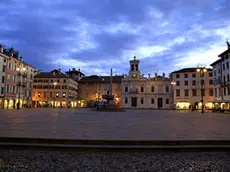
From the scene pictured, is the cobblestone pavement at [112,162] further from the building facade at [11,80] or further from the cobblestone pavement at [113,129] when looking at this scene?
the building facade at [11,80]

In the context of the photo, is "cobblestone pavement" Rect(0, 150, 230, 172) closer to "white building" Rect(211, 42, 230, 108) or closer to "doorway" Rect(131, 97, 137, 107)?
"white building" Rect(211, 42, 230, 108)

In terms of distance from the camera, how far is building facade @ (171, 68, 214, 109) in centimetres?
5431

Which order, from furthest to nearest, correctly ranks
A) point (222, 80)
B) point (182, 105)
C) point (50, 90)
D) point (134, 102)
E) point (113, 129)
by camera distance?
point (50, 90) → point (134, 102) → point (182, 105) → point (222, 80) → point (113, 129)

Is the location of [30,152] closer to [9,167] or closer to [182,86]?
[9,167]

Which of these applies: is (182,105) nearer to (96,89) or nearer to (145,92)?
(145,92)

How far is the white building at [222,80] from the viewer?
3944 centimetres

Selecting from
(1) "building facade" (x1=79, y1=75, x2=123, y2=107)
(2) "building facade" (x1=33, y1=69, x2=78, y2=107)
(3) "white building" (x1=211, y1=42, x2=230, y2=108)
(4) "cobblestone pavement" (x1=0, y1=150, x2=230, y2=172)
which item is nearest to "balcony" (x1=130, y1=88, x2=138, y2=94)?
(1) "building facade" (x1=79, y1=75, x2=123, y2=107)

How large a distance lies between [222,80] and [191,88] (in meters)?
14.3

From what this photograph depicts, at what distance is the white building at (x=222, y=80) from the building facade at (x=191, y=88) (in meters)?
8.29

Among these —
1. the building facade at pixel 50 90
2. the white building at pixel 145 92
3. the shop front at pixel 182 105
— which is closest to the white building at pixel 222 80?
the shop front at pixel 182 105

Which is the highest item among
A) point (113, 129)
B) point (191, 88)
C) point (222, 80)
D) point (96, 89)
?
point (222, 80)

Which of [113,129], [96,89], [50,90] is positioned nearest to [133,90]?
[96,89]

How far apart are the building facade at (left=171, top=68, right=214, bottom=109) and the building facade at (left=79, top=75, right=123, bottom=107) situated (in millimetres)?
22368

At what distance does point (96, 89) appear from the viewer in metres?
74.2
